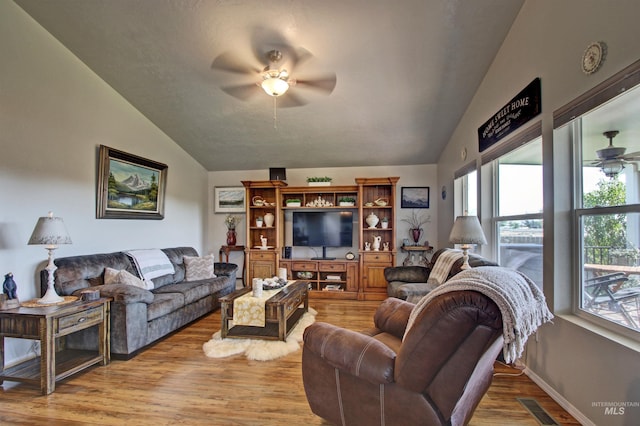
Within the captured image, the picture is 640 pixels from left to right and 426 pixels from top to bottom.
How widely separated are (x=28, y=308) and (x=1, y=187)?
116 cm

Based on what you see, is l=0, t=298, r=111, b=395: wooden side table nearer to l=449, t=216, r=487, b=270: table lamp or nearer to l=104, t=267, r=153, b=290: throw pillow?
l=104, t=267, r=153, b=290: throw pillow

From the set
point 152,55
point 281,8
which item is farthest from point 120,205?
point 281,8

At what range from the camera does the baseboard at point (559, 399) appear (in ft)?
6.04

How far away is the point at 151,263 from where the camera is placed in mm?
3881

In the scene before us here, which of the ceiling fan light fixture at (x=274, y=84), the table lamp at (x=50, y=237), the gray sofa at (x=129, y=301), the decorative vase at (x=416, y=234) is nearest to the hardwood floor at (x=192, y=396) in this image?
the gray sofa at (x=129, y=301)

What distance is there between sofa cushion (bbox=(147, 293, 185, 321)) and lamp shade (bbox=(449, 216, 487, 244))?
315 centimetres

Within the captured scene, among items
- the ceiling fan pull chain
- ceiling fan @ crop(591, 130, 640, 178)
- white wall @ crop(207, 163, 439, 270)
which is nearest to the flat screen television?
white wall @ crop(207, 163, 439, 270)

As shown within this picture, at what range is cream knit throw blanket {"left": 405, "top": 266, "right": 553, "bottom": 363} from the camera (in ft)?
3.85

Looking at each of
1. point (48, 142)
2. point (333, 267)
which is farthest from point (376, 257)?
point (48, 142)

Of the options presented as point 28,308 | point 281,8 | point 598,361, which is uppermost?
point 281,8

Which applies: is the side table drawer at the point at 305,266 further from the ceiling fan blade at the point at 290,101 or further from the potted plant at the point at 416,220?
the ceiling fan blade at the point at 290,101

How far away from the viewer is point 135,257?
3.74 metres

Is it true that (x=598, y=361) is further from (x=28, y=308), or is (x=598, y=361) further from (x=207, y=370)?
(x=28, y=308)

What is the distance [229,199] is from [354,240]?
2.72 m
